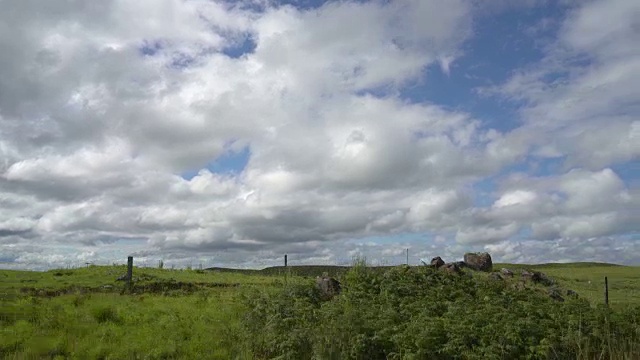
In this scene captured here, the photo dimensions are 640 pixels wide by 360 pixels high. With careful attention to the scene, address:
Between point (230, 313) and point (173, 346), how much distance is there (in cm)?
500

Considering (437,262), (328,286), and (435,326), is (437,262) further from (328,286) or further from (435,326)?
(435,326)

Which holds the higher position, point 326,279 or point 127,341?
point 326,279

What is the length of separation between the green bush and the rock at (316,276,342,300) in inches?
68.6

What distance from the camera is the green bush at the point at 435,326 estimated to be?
476 inches

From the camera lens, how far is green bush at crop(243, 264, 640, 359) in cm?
1209

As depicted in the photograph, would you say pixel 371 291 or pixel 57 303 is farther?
pixel 57 303

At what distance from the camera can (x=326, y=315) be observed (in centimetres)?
1447

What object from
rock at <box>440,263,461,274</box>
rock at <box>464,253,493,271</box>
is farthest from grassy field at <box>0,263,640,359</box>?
rock at <box>464,253,493,271</box>

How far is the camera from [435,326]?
12.4 meters

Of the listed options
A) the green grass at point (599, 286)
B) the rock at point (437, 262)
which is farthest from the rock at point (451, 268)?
the green grass at point (599, 286)

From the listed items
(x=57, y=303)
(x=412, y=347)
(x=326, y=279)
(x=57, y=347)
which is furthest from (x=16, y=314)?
(x=412, y=347)

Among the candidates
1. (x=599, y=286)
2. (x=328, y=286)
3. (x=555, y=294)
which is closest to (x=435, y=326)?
(x=328, y=286)

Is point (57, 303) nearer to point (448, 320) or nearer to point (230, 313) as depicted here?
point (230, 313)

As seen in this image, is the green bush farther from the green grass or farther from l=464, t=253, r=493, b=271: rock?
l=464, t=253, r=493, b=271: rock
